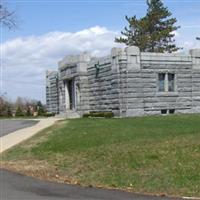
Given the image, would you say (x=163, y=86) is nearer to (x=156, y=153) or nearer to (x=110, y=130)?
(x=110, y=130)

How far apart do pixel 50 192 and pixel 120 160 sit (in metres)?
3.71

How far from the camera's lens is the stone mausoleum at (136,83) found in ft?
135

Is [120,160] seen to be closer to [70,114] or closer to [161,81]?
[161,81]

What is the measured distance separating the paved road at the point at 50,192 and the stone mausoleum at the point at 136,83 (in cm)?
2820

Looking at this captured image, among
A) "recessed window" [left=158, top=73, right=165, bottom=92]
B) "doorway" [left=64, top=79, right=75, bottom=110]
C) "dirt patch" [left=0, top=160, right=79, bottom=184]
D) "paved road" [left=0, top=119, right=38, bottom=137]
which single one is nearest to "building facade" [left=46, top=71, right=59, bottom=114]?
"doorway" [left=64, top=79, right=75, bottom=110]

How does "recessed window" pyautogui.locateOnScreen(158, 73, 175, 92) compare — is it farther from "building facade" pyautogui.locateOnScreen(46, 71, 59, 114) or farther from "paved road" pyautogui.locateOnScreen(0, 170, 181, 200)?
"paved road" pyautogui.locateOnScreen(0, 170, 181, 200)

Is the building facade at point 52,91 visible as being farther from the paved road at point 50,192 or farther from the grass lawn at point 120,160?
the paved road at point 50,192

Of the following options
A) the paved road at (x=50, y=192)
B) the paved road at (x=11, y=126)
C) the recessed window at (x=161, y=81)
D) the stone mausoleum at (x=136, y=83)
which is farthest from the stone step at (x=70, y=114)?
the paved road at (x=50, y=192)

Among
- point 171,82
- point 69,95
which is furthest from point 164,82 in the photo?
point 69,95

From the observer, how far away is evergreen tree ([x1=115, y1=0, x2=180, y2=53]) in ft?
251

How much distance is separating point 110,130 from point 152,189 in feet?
38.5

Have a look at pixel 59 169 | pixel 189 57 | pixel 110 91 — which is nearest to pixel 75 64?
pixel 110 91

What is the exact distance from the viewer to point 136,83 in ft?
136

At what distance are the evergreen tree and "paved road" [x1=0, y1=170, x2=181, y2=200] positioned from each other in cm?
6441
